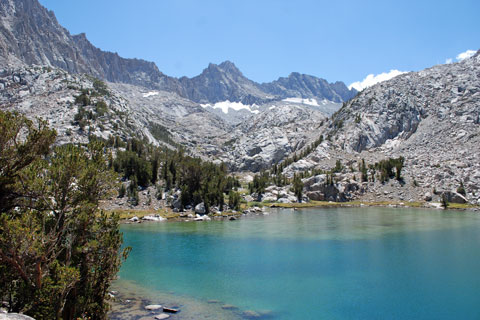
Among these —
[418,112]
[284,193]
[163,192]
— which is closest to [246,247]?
[163,192]

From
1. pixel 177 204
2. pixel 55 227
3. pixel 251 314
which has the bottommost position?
pixel 251 314

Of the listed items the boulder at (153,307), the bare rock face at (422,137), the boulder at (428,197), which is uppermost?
the bare rock face at (422,137)

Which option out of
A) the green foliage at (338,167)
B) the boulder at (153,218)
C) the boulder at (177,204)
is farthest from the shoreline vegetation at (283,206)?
the green foliage at (338,167)

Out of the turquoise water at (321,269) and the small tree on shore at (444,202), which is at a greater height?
the small tree on shore at (444,202)

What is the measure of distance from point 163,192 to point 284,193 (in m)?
48.6

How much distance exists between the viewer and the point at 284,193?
415 ft

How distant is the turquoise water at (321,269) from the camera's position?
1032 inches

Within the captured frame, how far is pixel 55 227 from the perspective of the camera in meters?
17.1

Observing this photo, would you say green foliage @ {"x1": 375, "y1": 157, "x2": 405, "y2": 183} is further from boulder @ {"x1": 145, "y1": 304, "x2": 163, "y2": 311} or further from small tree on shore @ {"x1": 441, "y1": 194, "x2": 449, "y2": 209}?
boulder @ {"x1": 145, "y1": 304, "x2": 163, "y2": 311}

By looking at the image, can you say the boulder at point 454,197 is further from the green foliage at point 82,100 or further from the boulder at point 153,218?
the green foliage at point 82,100

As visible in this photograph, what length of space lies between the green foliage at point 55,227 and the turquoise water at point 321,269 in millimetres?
11436

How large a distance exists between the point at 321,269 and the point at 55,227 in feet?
91.9

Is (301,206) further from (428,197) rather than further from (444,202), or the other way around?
(444,202)

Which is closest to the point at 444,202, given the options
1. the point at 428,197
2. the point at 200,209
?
the point at 428,197
